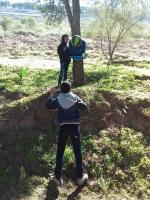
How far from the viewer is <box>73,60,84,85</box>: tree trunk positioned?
13.1m

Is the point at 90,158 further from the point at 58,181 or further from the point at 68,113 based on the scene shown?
the point at 68,113

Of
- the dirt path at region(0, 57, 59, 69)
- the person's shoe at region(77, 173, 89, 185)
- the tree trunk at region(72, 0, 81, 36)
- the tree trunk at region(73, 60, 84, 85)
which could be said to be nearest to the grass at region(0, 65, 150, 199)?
the person's shoe at region(77, 173, 89, 185)

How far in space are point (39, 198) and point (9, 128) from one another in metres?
2.56

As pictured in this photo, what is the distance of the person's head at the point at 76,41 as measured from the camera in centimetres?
1229

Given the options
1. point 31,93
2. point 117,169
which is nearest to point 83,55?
point 31,93

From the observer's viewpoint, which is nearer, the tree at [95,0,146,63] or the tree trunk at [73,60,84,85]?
the tree trunk at [73,60,84,85]

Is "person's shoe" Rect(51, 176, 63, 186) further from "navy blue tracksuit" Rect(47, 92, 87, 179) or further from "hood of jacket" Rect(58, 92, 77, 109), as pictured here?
"hood of jacket" Rect(58, 92, 77, 109)

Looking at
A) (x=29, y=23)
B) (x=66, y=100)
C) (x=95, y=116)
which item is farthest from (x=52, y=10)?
(x=29, y=23)

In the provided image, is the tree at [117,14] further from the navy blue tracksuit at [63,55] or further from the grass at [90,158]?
the grass at [90,158]

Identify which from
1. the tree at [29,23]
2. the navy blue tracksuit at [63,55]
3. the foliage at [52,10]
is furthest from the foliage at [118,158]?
the tree at [29,23]

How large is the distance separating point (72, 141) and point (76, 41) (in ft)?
13.8

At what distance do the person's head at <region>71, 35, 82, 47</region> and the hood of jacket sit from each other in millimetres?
3778

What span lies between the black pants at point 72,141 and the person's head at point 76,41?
13.3 ft

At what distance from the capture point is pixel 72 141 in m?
9.00
